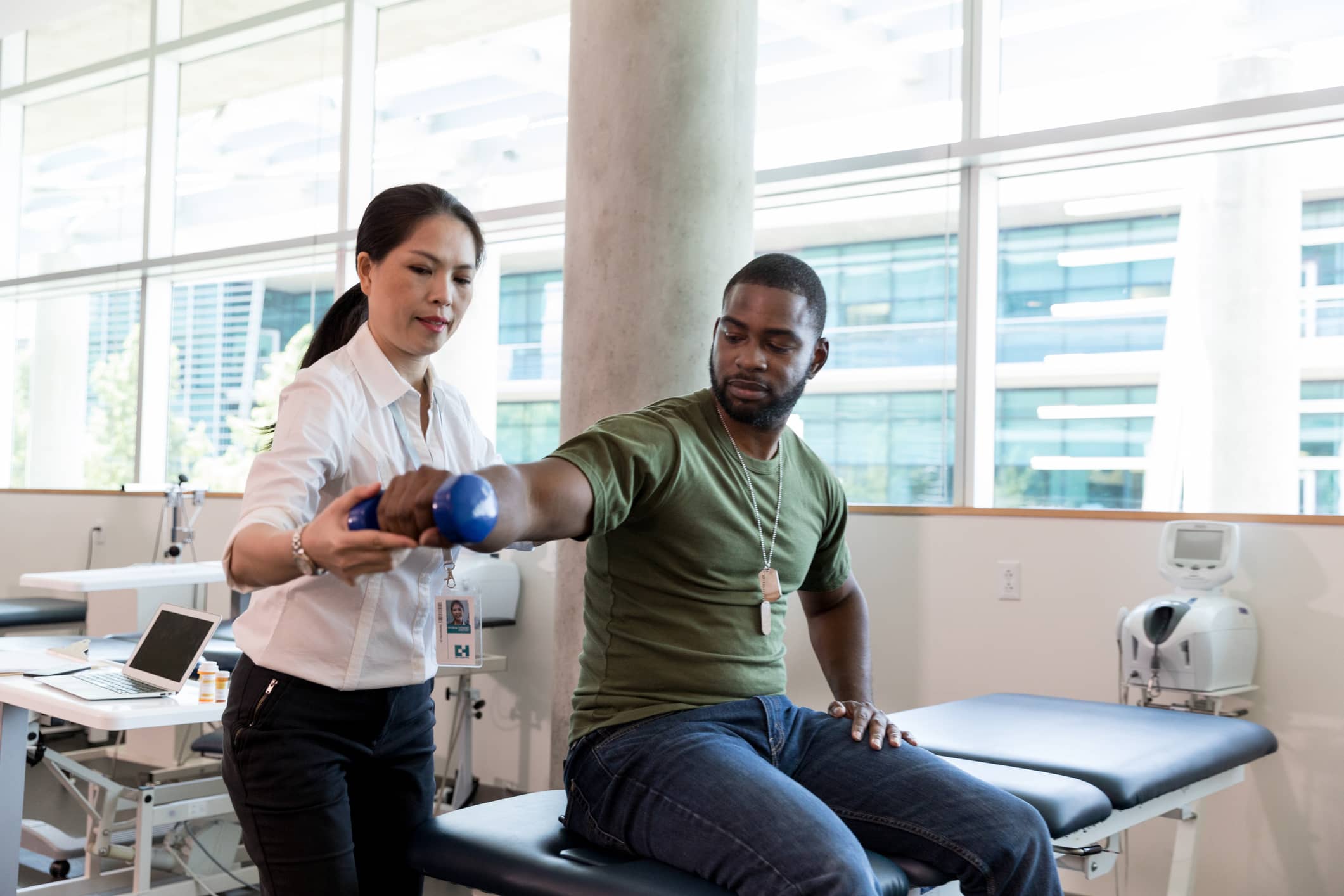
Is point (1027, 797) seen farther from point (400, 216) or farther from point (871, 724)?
point (400, 216)

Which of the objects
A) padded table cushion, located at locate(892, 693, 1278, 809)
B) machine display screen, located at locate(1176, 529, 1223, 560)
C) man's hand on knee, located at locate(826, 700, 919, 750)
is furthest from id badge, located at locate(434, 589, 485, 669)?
machine display screen, located at locate(1176, 529, 1223, 560)

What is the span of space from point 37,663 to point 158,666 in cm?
35

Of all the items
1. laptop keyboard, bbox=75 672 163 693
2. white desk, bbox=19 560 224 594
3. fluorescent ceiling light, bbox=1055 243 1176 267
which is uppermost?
fluorescent ceiling light, bbox=1055 243 1176 267

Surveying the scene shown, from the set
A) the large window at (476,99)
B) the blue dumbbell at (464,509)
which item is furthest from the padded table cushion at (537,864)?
the large window at (476,99)

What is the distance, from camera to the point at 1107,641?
10.9 ft

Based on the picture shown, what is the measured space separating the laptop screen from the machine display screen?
2.30 meters

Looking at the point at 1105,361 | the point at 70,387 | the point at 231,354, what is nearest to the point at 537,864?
the point at 1105,361

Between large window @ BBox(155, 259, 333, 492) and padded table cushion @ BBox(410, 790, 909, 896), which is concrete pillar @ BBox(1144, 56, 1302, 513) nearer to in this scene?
padded table cushion @ BBox(410, 790, 909, 896)

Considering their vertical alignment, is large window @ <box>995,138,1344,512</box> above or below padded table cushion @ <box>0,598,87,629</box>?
above

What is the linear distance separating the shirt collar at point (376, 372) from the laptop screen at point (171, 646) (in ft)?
3.75

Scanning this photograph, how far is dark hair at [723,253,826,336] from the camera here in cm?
178

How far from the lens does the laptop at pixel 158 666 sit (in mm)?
2436

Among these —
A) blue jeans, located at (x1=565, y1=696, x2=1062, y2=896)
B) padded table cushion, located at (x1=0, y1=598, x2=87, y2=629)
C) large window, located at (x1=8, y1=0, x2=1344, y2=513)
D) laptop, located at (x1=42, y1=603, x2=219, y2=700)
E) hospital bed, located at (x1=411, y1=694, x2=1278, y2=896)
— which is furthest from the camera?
padded table cushion, located at (x1=0, y1=598, x2=87, y2=629)

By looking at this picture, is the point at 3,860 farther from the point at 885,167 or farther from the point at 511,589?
the point at 885,167
